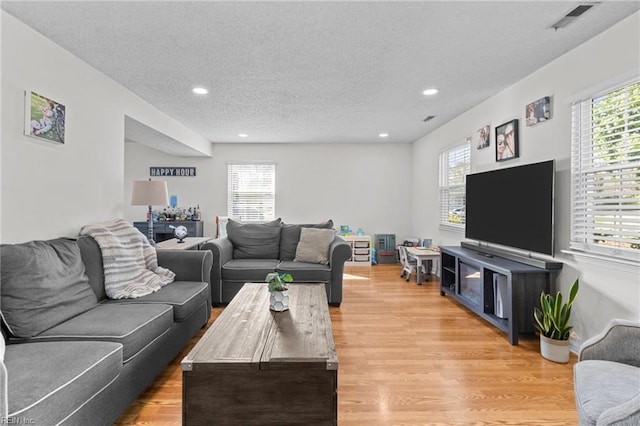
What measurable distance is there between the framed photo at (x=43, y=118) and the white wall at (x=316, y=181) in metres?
4.05

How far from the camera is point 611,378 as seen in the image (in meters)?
1.37

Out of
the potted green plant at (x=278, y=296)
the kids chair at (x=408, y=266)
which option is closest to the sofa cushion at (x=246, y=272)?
the potted green plant at (x=278, y=296)

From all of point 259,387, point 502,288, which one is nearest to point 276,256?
point 502,288

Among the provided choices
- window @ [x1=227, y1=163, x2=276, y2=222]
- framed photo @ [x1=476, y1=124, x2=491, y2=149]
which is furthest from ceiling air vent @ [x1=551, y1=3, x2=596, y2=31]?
window @ [x1=227, y1=163, x2=276, y2=222]

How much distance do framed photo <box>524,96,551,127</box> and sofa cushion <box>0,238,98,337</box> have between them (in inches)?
156

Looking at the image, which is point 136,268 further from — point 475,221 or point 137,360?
point 475,221

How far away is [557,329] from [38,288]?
3564mm

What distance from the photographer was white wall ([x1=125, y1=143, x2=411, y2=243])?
263 inches

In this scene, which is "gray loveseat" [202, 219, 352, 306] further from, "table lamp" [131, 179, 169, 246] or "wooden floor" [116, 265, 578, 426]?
"table lamp" [131, 179, 169, 246]

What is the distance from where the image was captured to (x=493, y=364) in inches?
98.2

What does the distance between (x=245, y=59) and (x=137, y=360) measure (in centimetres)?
240

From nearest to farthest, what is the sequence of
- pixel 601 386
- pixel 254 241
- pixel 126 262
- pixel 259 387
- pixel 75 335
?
1. pixel 601 386
2. pixel 259 387
3. pixel 75 335
4. pixel 126 262
5. pixel 254 241

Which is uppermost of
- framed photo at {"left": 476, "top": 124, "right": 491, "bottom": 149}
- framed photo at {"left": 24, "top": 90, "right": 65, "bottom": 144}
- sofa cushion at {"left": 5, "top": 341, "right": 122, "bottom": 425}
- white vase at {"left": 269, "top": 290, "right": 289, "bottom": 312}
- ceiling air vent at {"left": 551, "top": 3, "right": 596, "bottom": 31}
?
ceiling air vent at {"left": 551, "top": 3, "right": 596, "bottom": 31}

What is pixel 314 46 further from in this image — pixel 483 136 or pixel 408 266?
pixel 408 266
